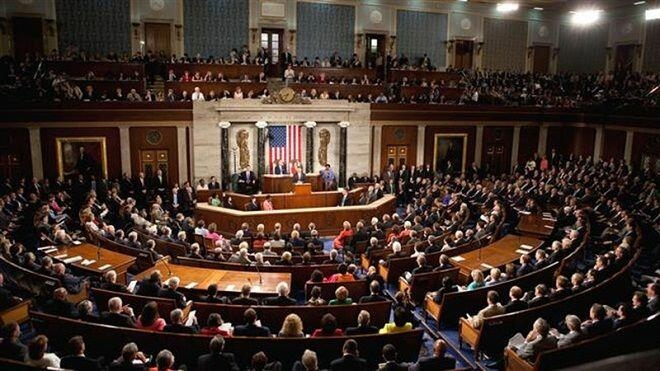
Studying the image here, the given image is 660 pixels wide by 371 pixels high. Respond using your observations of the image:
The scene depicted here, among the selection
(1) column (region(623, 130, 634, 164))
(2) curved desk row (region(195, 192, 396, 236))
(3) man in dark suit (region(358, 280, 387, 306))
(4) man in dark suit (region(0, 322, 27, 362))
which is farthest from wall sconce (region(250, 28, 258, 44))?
(4) man in dark suit (region(0, 322, 27, 362))

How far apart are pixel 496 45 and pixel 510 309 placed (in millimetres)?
22978

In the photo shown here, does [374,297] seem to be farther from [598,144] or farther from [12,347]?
[598,144]

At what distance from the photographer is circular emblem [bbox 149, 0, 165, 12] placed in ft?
70.9

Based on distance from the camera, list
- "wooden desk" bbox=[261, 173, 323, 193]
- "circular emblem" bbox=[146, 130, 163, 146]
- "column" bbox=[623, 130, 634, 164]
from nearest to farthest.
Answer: "wooden desk" bbox=[261, 173, 323, 193], "circular emblem" bbox=[146, 130, 163, 146], "column" bbox=[623, 130, 634, 164]

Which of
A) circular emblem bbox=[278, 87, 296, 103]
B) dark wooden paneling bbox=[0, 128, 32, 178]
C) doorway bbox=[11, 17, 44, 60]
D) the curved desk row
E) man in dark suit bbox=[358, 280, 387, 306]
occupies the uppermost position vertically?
doorway bbox=[11, 17, 44, 60]

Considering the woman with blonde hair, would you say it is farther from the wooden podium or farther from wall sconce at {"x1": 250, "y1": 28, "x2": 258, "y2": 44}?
wall sconce at {"x1": 250, "y1": 28, "x2": 258, "y2": 44}

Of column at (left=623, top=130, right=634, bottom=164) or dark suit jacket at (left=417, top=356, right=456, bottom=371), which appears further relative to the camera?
column at (left=623, top=130, right=634, bottom=164)

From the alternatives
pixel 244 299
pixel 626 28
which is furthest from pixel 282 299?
pixel 626 28

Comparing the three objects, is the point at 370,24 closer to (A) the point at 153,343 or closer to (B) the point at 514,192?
(B) the point at 514,192

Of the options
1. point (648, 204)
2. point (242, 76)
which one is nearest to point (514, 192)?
point (648, 204)

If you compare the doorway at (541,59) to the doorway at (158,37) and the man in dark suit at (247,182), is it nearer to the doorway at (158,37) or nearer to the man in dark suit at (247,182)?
the man in dark suit at (247,182)

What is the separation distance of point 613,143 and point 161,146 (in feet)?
61.9

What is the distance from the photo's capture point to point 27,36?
20.2m

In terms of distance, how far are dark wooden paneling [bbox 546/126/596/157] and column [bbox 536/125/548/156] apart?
0.20 meters
